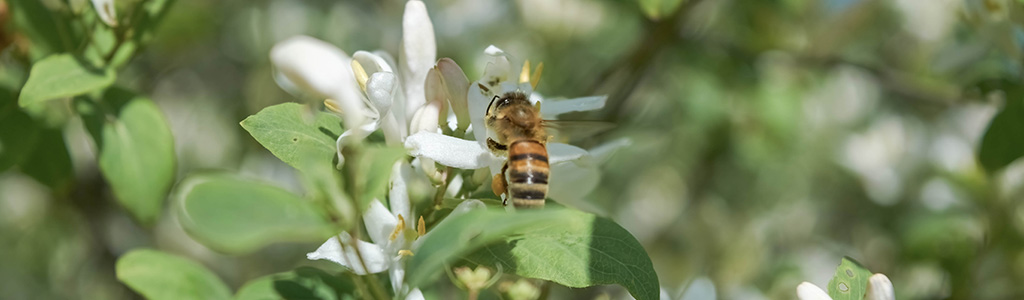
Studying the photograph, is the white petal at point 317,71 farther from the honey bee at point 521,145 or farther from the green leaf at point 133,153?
the green leaf at point 133,153

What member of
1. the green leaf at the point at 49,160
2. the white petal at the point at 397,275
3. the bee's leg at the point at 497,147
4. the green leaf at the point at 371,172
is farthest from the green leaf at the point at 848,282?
the green leaf at the point at 49,160

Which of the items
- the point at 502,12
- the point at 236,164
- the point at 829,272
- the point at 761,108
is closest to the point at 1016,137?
the point at 761,108

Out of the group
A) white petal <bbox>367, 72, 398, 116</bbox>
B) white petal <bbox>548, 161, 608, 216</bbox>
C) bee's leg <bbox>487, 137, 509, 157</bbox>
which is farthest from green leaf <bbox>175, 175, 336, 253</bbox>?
white petal <bbox>548, 161, 608, 216</bbox>

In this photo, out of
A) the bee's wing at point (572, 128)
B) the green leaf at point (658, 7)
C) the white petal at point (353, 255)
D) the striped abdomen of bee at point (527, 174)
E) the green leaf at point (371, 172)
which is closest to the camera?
the green leaf at point (371, 172)

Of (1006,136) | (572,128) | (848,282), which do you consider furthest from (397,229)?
(1006,136)

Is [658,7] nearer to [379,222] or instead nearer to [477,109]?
[477,109]
